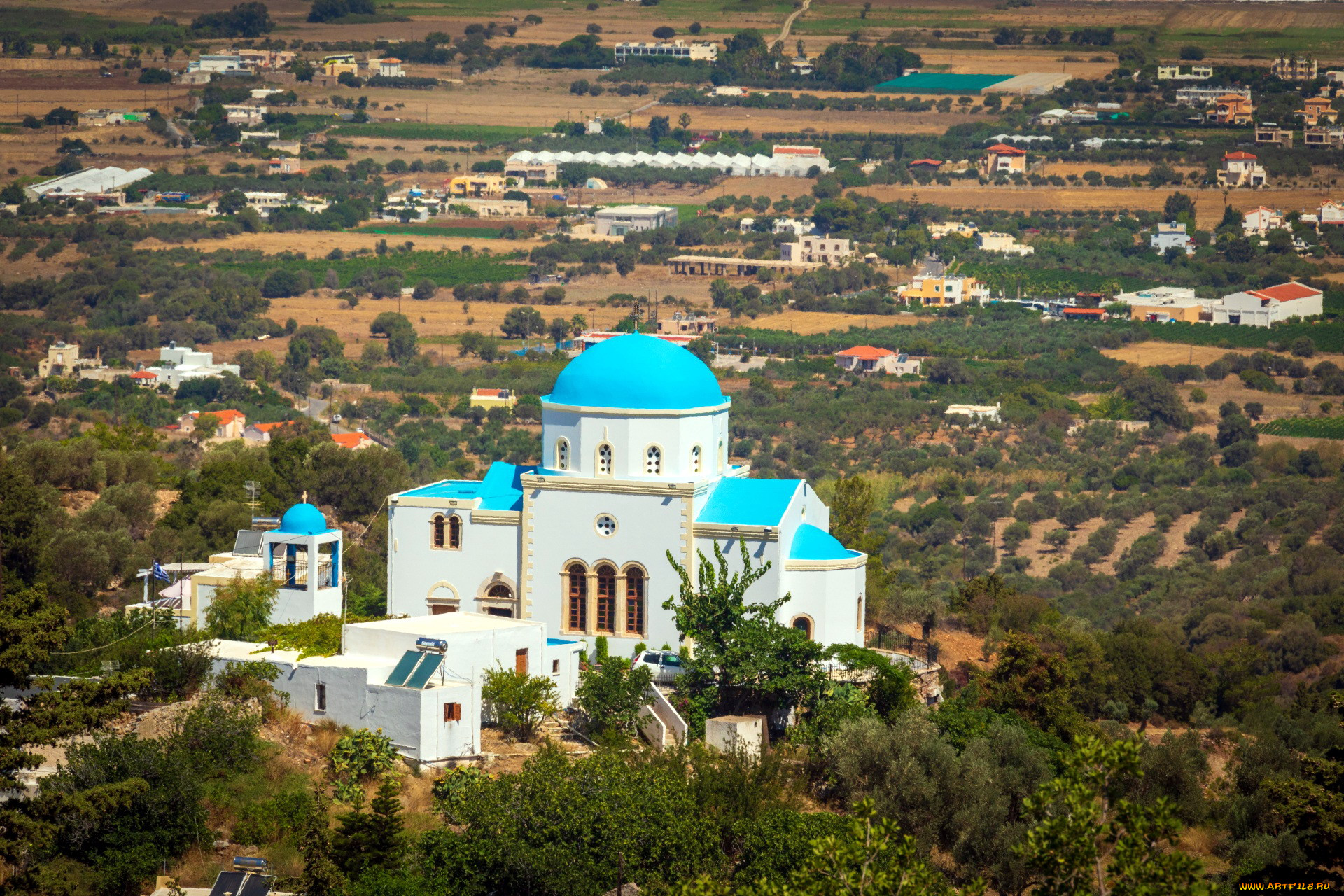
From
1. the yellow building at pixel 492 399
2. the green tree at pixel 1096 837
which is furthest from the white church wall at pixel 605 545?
the yellow building at pixel 492 399

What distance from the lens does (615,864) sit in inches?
1214

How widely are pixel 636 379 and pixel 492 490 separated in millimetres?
4505

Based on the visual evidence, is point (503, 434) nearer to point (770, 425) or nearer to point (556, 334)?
point (770, 425)

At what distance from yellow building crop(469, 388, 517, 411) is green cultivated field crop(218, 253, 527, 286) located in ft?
133

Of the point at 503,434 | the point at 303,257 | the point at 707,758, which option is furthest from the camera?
the point at 303,257

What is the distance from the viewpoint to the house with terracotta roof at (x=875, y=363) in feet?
402

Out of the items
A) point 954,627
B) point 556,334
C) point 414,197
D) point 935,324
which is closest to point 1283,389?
point 935,324

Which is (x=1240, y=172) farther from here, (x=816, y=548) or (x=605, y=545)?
(x=605, y=545)

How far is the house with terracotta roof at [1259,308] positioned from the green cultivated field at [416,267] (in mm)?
56832

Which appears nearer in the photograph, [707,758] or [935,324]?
[707,758]

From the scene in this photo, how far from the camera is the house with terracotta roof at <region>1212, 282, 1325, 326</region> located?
138 m

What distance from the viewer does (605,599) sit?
4109cm

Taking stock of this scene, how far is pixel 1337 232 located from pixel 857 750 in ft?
492

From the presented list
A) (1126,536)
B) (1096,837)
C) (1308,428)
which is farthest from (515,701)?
(1308,428)
